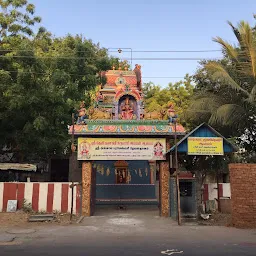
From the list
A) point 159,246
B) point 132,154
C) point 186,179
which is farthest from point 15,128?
→ point 159,246

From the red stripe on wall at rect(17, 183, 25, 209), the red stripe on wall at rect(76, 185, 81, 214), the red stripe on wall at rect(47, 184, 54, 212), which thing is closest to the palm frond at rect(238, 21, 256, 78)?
the red stripe on wall at rect(76, 185, 81, 214)

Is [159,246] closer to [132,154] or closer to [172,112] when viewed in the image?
[132,154]

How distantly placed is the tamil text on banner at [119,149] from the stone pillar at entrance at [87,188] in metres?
0.55

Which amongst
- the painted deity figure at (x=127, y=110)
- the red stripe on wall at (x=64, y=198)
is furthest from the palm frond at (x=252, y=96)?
the red stripe on wall at (x=64, y=198)

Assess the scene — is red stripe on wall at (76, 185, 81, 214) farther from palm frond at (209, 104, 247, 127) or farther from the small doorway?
the small doorway

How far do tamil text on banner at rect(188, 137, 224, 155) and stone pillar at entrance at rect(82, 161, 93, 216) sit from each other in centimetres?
556

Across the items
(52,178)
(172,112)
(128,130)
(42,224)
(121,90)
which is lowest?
(42,224)

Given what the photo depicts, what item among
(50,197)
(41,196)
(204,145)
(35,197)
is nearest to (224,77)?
(204,145)

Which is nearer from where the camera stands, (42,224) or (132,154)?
(42,224)

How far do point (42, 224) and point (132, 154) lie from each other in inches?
232

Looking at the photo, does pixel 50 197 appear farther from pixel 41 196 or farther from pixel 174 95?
pixel 174 95

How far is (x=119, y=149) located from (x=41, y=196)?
15.9 feet

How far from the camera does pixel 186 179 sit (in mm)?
15844

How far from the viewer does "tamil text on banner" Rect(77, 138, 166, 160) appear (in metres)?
17.1
